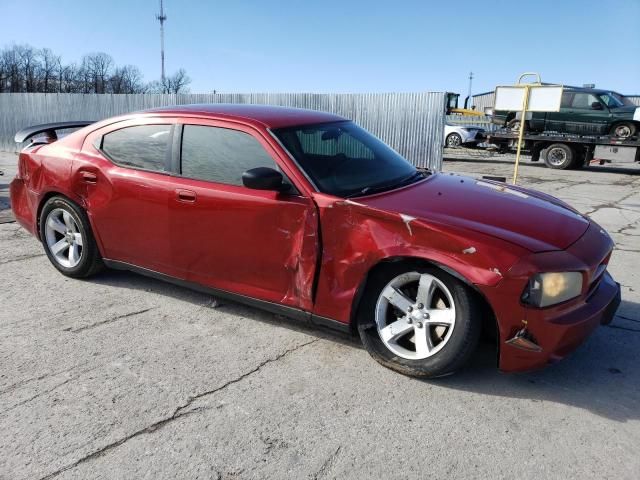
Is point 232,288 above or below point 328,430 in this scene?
above

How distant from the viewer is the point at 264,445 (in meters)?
2.41

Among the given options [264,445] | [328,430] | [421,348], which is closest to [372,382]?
[421,348]

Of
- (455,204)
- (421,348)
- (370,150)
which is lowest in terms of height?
(421,348)

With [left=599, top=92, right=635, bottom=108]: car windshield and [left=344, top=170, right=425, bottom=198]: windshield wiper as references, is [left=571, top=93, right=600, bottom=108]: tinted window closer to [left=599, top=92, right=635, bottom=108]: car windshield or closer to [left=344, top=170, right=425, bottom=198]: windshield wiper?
[left=599, top=92, right=635, bottom=108]: car windshield

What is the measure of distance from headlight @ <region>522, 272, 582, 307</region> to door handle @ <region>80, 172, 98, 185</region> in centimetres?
328

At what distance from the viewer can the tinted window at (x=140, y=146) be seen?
153 inches

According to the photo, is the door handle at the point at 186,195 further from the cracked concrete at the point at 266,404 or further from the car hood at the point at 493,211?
the car hood at the point at 493,211

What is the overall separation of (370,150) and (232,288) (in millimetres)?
1466

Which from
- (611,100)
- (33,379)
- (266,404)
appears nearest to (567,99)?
→ (611,100)

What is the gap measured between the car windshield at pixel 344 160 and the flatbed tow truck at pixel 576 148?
14.6m

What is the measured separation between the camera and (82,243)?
4363mm

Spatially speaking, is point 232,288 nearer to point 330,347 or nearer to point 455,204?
point 330,347

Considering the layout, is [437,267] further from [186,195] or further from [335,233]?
[186,195]

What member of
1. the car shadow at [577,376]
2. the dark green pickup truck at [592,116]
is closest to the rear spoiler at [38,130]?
the car shadow at [577,376]
